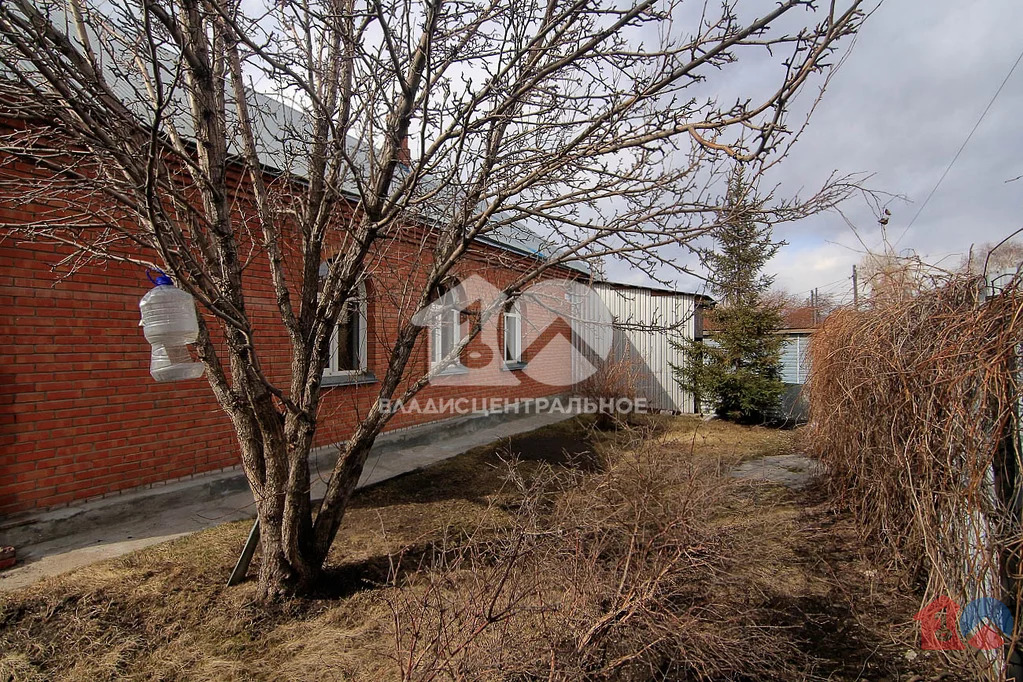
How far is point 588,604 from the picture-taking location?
6.79ft

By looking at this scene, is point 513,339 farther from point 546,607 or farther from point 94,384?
point 546,607

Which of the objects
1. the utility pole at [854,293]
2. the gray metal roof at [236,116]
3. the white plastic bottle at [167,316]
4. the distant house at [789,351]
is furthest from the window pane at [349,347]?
the distant house at [789,351]

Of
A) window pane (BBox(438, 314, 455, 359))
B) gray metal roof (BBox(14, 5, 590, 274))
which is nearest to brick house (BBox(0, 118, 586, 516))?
gray metal roof (BBox(14, 5, 590, 274))

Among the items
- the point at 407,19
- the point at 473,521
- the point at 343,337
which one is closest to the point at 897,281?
the point at 407,19

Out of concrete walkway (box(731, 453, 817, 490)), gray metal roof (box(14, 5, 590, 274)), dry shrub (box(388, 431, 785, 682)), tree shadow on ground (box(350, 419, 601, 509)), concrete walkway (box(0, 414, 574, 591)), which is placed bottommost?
concrete walkway (box(731, 453, 817, 490))

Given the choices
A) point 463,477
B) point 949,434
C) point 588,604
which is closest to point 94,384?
point 463,477

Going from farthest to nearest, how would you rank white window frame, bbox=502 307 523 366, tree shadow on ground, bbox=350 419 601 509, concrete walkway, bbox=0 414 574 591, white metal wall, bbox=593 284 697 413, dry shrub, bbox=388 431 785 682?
white metal wall, bbox=593 284 697 413 < white window frame, bbox=502 307 523 366 < tree shadow on ground, bbox=350 419 601 509 < concrete walkway, bbox=0 414 574 591 < dry shrub, bbox=388 431 785 682

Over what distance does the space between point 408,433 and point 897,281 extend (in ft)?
20.1

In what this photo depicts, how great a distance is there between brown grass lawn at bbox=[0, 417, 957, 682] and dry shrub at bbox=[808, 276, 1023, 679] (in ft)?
1.68

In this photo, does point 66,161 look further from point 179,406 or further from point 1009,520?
point 1009,520

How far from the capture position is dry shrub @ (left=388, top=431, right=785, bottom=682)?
1796 mm

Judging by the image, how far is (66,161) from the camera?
3.99 m

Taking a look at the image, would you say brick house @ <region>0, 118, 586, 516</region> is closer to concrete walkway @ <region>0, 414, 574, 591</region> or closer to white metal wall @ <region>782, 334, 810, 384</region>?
concrete walkway @ <region>0, 414, 574, 591</region>

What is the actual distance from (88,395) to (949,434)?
5951 millimetres
